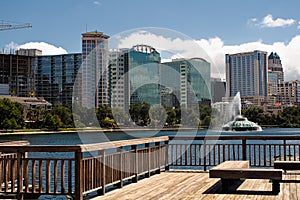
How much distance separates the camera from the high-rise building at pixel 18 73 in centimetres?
14662

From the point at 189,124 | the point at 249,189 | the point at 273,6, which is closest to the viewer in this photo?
the point at 249,189

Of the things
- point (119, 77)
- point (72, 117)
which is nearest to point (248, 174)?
point (119, 77)

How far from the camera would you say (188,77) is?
12914mm

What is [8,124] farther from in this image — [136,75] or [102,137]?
[136,75]

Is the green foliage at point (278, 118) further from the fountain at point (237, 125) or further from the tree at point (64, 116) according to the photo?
the tree at point (64, 116)

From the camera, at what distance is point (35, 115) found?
96.3 metres

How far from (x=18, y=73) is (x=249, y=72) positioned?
9788 cm

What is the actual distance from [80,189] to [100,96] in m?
12.9

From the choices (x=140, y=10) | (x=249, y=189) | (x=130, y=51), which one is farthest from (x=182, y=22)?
(x=249, y=189)

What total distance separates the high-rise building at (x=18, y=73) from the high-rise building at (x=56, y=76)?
8.97ft

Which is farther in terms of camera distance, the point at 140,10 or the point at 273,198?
the point at 140,10

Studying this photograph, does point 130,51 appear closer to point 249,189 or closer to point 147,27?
point 147,27

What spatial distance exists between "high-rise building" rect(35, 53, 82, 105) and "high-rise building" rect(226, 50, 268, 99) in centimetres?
6960

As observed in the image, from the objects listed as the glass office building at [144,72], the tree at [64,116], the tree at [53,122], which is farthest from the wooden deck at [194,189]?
the tree at [64,116]
